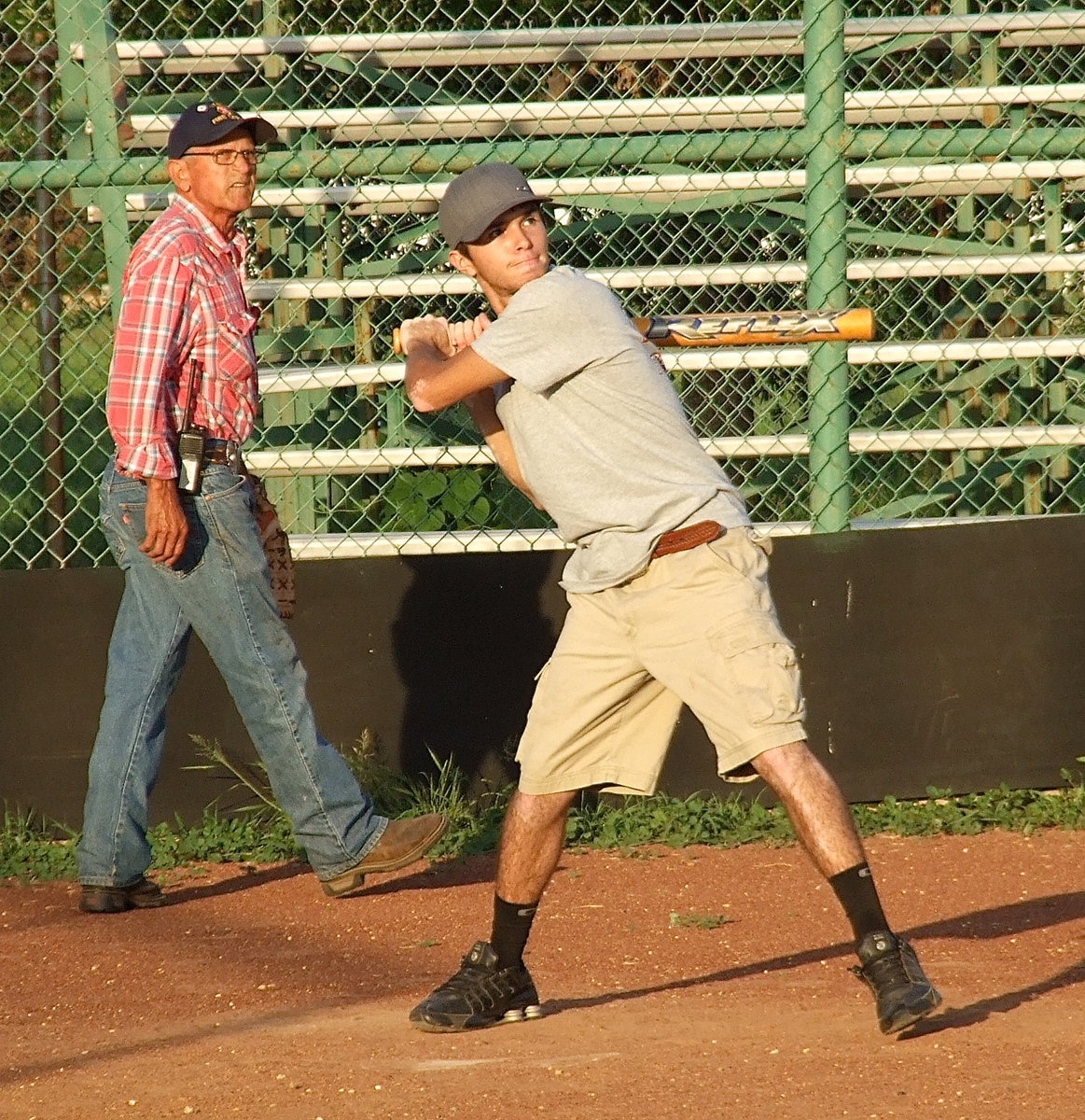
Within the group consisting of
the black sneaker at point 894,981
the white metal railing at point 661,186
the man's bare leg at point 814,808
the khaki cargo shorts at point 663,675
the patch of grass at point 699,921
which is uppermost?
the white metal railing at point 661,186

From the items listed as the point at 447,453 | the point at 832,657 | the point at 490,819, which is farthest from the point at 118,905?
the point at 832,657

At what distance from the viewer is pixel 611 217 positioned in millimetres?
7855

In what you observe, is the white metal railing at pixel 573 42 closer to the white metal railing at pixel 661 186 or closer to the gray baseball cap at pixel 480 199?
the white metal railing at pixel 661 186

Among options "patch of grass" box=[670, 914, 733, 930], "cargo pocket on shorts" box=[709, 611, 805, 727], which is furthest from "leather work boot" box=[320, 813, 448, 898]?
"cargo pocket on shorts" box=[709, 611, 805, 727]

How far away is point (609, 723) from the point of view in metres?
3.97

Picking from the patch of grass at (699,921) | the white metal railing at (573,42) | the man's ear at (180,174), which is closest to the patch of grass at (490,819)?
the patch of grass at (699,921)

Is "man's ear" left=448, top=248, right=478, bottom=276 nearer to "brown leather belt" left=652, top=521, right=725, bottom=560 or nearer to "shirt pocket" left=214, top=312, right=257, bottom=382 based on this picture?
"brown leather belt" left=652, top=521, right=725, bottom=560

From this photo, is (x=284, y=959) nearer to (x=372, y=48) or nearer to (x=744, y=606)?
(x=744, y=606)

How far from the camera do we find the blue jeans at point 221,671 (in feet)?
15.9

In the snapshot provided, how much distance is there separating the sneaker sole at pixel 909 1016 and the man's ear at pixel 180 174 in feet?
9.92

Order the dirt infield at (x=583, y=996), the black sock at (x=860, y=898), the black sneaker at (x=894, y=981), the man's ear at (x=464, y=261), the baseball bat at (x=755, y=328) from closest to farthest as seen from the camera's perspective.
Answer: the dirt infield at (x=583, y=996), the black sneaker at (x=894, y=981), the black sock at (x=860, y=898), the man's ear at (x=464, y=261), the baseball bat at (x=755, y=328)

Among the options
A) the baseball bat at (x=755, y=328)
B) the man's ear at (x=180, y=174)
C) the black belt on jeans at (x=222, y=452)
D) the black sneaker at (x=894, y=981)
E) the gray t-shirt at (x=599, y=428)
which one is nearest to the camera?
the black sneaker at (x=894, y=981)

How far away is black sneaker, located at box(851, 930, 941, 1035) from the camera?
11.6 feet

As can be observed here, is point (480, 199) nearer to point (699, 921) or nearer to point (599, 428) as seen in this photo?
point (599, 428)
